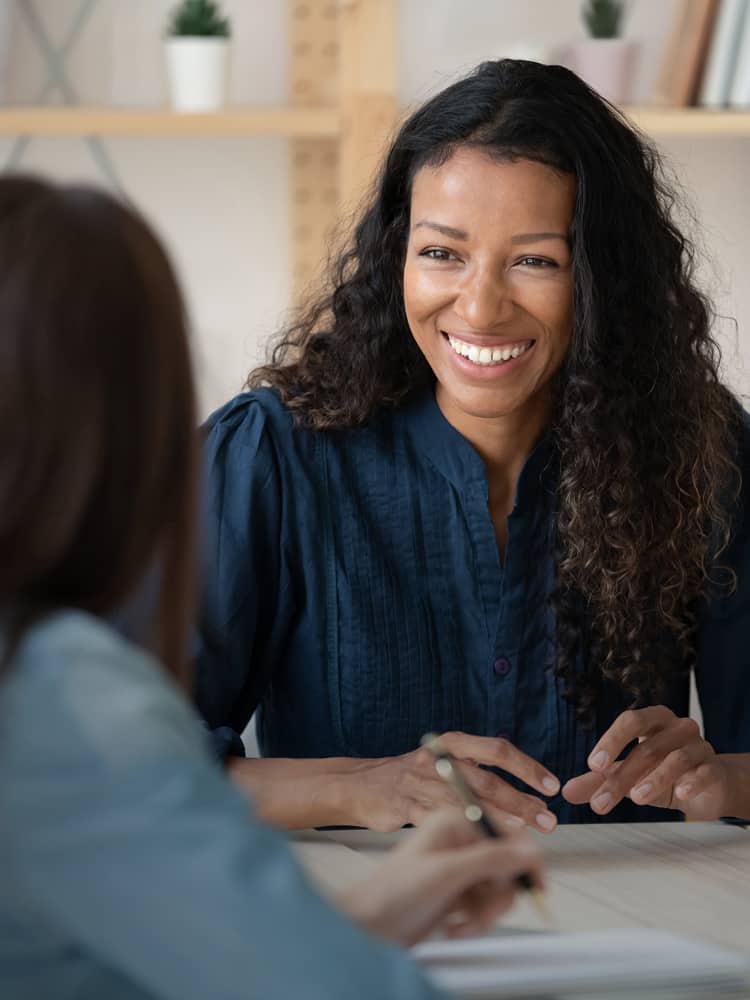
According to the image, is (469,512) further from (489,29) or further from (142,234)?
(489,29)

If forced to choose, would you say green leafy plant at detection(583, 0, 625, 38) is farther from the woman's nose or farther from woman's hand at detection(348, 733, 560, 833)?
woman's hand at detection(348, 733, 560, 833)

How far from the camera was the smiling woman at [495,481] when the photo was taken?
1371mm

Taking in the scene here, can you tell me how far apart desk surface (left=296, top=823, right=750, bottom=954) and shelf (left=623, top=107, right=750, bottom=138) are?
1225 mm

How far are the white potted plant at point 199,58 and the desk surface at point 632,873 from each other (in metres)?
1.31

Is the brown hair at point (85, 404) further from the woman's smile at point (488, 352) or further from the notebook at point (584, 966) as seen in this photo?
the woman's smile at point (488, 352)

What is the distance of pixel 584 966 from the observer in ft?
2.65

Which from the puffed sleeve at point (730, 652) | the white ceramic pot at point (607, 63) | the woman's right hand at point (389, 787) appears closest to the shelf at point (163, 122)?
the white ceramic pot at point (607, 63)

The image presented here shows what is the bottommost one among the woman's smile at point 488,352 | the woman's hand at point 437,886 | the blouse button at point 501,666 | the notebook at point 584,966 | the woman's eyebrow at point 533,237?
the blouse button at point 501,666

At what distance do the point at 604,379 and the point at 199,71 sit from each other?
1038mm

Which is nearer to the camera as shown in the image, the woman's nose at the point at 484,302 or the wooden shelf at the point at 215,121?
the woman's nose at the point at 484,302

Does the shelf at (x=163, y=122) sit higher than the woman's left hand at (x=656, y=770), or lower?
higher

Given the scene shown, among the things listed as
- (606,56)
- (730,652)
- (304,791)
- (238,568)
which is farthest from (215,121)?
(304,791)

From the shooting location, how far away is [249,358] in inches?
96.8

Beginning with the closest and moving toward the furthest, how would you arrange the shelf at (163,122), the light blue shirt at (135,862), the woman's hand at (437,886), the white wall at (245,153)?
the light blue shirt at (135,862) → the woman's hand at (437,886) → the shelf at (163,122) → the white wall at (245,153)
